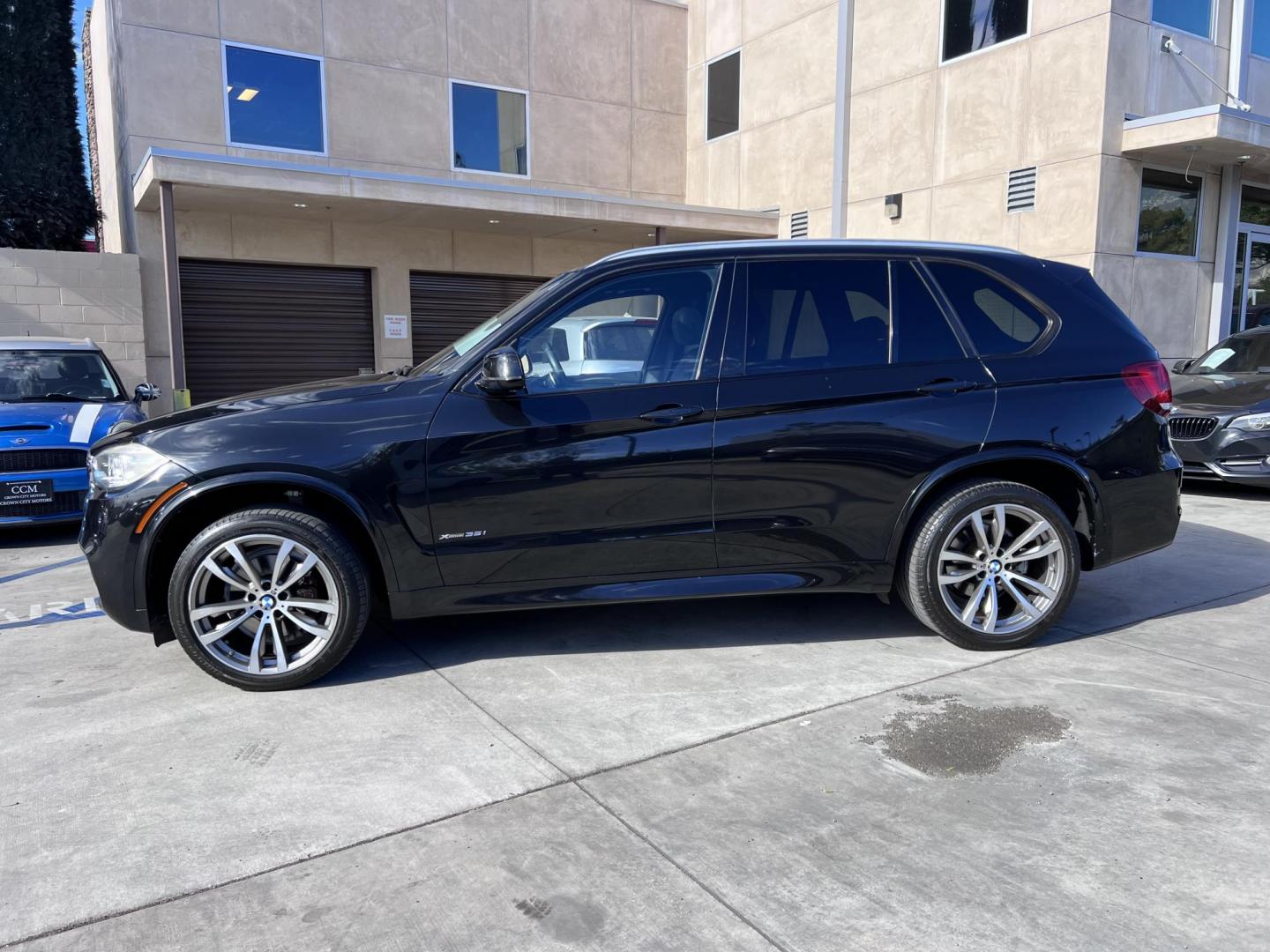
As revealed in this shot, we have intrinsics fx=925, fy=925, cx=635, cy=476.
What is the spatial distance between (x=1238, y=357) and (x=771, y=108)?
9.30 meters

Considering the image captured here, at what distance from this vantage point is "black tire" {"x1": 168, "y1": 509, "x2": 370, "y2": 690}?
12.8 feet

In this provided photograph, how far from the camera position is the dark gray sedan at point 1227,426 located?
333 inches

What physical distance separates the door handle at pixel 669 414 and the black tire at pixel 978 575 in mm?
1272

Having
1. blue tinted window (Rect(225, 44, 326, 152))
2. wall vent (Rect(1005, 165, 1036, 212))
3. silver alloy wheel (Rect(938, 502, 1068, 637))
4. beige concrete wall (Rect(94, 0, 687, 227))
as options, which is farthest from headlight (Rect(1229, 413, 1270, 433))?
blue tinted window (Rect(225, 44, 326, 152))

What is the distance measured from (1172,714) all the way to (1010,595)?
95 cm

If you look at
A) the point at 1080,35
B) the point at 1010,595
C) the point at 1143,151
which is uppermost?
the point at 1080,35

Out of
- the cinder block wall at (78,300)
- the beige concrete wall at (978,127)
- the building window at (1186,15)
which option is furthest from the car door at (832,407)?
the cinder block wall at (78,300)

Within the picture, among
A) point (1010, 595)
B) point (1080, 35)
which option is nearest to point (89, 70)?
point (1080, 35)

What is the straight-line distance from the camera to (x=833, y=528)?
4332 mm

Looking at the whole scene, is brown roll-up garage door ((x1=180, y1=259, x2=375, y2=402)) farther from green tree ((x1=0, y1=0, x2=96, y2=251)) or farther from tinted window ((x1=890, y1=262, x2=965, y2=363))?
tinted window ((x1=890, y1=262, x2=965, y2=363))

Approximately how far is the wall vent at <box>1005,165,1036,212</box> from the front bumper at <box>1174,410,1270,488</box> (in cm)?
523

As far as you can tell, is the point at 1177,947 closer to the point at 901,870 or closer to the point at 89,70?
the point at 901,870

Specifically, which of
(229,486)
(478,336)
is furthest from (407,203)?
(229,486)

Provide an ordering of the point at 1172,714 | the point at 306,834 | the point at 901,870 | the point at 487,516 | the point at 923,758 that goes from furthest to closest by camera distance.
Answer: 1. the point at 487,516
2. the point at 1172,714
3. the point at 923,758
4. the point at 306,834
5. the point at 901,870
